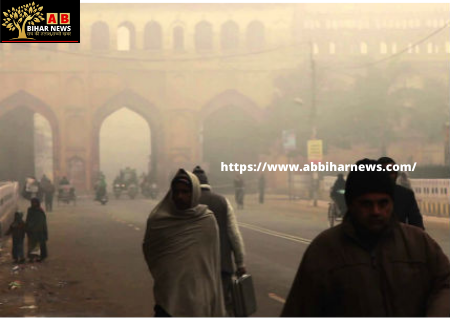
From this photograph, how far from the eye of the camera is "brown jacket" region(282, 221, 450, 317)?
10.7 ft

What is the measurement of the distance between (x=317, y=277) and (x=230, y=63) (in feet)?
147

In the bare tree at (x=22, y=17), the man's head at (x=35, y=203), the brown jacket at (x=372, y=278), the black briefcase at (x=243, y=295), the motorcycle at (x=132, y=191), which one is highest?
the bare tree at (x=22, y=17)

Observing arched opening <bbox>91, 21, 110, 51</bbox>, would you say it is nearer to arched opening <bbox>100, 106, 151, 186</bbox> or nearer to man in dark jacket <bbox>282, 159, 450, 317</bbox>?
arched opening <bbox>100, 106, 151, 186</bbox>

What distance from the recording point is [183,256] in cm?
543

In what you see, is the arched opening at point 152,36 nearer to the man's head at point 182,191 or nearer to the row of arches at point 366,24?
the row of arches at point 366,24

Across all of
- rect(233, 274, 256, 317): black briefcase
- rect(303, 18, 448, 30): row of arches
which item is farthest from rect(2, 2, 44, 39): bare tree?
rect(303, 18, 448, 30): row of arches

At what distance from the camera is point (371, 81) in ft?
138

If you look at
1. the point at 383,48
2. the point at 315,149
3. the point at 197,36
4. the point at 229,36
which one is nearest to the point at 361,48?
the point at 383,48

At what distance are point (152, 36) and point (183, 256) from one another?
145 feet

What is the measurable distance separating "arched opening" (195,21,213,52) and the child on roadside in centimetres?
3582

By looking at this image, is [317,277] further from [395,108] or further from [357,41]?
[357,41]

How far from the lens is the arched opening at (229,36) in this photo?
158 feet

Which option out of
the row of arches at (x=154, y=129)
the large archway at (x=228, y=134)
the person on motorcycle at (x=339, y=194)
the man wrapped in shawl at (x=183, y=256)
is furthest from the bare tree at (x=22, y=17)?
the large archway at (x=228, y=134)

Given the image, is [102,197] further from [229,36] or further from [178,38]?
[229,36]
